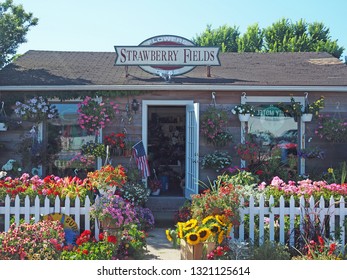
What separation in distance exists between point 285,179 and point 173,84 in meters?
3.24

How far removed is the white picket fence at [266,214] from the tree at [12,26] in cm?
1289

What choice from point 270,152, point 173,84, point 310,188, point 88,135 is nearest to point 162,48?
point 173,84

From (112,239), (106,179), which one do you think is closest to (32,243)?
(112,239)

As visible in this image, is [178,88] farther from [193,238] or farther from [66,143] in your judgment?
[193,238]

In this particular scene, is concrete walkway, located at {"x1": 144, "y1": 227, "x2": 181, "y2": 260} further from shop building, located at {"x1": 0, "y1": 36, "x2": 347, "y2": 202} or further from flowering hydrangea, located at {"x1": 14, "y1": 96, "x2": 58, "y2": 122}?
flowering hydrangea, located at {"x1": 14, "y1": 96, "x2": 58, "y2": 122}

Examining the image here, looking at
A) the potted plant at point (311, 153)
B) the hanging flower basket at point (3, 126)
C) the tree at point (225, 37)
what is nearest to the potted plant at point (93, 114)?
the hanging flower basket at point (3, 126)

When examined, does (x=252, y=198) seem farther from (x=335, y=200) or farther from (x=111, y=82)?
(x=111, y=82)

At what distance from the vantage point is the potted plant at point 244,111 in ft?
32.2

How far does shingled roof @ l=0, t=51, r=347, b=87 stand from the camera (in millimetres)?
10164

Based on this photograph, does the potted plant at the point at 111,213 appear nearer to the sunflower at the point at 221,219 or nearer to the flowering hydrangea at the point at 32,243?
the flowering hydrangea at the point at 32,243

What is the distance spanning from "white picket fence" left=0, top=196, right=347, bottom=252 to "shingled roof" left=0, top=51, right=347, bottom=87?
425 cm

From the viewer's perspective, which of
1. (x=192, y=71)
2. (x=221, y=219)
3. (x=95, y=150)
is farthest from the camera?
(x=192, y=71)

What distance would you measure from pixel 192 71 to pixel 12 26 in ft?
31.3

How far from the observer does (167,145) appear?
13.5m
